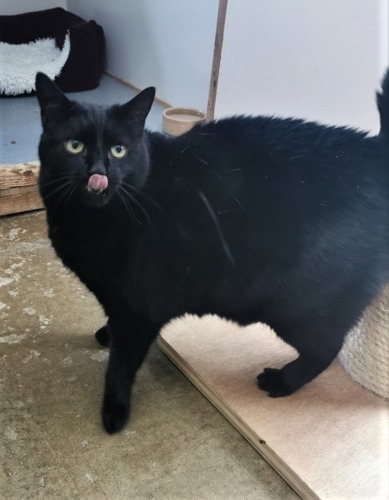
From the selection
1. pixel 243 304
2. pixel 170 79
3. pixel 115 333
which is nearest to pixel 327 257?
pixel 243 304

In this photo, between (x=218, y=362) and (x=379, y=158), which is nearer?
(x=379, y=158)

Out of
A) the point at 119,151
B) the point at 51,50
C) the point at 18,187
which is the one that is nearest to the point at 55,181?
the point at 119,151

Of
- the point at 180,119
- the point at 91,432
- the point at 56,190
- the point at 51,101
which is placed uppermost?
the point at 51,101

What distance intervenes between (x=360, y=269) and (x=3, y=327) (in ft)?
2.89

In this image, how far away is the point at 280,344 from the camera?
1.31m

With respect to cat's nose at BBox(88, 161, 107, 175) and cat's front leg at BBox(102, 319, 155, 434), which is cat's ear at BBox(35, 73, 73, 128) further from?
cat's front leg at BBox(102, 319, 155, 434)

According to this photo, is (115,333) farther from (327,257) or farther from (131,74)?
(131,74)

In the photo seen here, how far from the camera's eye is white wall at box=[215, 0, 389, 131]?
1.29 m

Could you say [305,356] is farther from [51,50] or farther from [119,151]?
[51,50]

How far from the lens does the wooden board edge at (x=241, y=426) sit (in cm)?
97

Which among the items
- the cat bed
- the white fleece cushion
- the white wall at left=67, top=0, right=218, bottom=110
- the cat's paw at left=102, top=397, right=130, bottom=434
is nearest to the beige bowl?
the white wall at left=67, top=0, right=218, bottom=110

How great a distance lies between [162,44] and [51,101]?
1469mm

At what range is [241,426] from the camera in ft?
3.54

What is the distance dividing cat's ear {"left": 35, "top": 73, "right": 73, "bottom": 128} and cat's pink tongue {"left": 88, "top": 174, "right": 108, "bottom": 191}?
0.14 m
